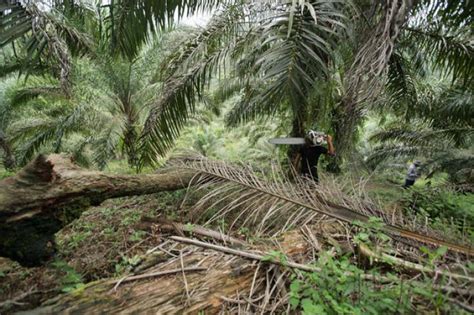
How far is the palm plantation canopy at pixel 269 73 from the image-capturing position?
7.27 feet

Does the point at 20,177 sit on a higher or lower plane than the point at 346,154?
higher

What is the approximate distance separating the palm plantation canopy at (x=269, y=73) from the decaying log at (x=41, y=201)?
0.69m

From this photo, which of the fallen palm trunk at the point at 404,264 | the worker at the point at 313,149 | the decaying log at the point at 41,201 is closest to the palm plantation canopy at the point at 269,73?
the fallen palm trunk at the point at 404,264

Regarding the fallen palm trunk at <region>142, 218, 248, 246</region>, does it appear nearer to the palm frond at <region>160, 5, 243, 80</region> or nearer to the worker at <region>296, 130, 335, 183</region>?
the worker at <region>296, 130, 335, 183</region>

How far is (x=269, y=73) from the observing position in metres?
2.24

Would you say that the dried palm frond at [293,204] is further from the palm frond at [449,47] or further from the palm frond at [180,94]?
the palm frond at [449,47]

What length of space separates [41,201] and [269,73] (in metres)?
1.98

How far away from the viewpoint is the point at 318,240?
6.60ft

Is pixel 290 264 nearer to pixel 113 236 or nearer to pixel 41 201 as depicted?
pixel 41 201

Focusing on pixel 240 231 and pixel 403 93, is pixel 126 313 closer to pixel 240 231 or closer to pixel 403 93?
pixel 240 231

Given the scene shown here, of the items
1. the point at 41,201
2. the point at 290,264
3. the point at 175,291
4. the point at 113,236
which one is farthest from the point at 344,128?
the point at 41,201

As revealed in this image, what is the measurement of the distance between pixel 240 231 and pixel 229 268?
79 cm

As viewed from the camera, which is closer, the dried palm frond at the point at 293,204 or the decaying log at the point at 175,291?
the decaying log at the point at 175,291

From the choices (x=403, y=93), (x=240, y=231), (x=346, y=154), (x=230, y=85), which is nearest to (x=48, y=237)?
(x=240, y=231)
